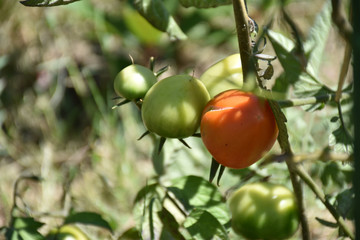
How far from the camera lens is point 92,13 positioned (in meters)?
2.19

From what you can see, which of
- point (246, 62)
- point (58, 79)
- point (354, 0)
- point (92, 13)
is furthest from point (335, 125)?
point (92, 13)

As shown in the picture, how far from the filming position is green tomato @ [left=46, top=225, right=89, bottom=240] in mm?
958

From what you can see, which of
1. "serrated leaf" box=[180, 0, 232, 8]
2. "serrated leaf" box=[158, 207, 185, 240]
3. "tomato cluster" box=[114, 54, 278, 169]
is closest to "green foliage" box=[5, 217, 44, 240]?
"serrated leaf" box=[158, 207, 185, 240]

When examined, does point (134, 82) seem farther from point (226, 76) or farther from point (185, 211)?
point (185, 211)

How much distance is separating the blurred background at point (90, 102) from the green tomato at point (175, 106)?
0.47 metres

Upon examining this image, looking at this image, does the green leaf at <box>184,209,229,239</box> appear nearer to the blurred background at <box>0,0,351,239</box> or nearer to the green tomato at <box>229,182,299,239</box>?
the green tomato at <box>229,182,299,239</box>

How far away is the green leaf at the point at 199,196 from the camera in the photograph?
2.95ft

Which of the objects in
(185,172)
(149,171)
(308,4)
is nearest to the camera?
(185,172)

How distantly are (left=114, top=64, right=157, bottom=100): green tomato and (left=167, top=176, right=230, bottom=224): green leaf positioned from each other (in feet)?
Result: 0.69

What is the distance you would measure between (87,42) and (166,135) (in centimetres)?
170

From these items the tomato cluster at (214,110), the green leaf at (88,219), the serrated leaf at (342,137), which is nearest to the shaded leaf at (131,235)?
the green leaf at (88,219)

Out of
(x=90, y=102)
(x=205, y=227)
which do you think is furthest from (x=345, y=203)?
(x=90, y=102)

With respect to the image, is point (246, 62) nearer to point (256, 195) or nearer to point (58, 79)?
point (256, 195)

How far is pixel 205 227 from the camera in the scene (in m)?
0.82
